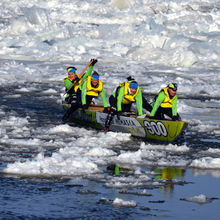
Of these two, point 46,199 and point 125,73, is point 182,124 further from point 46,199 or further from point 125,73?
point 125,73

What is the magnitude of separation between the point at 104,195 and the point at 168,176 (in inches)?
69.3

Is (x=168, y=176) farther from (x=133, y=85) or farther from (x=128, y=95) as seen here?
(x=128, y=95)

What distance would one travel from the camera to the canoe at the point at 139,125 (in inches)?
516

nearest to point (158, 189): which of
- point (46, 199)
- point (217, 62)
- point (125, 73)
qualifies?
point (46, 199)

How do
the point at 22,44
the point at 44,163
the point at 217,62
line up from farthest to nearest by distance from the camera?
the point at 22,44, the point at 217,62, the point at 44,163

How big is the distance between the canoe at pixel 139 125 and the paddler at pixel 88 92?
0.18m

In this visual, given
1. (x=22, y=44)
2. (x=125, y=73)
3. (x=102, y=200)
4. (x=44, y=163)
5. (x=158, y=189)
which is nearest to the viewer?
(x=102, y=200)

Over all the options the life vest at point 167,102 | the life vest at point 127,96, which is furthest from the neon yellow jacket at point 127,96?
the life vest at point 167,102

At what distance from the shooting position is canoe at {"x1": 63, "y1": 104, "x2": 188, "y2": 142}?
13.1 m

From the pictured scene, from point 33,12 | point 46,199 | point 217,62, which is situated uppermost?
point 33,12

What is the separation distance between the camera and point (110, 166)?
10.8 metres

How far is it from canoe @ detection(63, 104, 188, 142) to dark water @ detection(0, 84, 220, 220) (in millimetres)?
2275

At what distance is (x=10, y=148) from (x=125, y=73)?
1673 cm

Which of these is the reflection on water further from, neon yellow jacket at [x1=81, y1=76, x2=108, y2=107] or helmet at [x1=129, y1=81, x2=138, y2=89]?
neon yellow jacket at [x1=81, y1=76, x2=108, y2=107]
